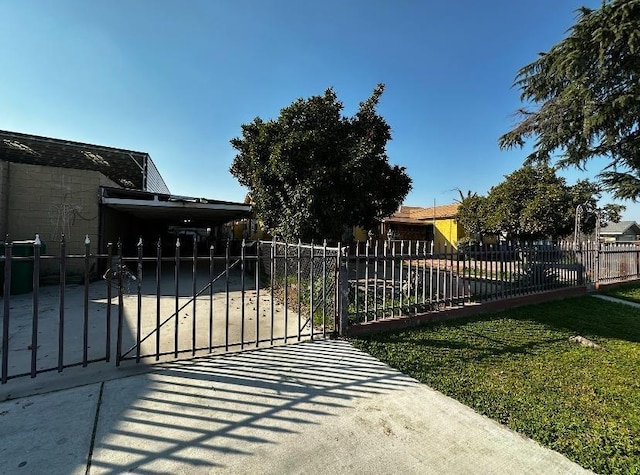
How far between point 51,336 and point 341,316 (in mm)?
4226

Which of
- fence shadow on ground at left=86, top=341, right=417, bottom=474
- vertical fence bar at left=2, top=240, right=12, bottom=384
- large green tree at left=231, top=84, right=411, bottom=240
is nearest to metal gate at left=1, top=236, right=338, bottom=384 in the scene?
vertical fence bar at left=2, top=240, right=12, bottom=384

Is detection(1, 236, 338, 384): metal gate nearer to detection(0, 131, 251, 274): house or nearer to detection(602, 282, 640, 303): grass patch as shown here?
detection(0, 131, 251, 274): house

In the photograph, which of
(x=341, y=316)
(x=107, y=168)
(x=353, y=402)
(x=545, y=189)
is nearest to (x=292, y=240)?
(x=341, y=316)

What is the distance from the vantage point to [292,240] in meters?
9.56

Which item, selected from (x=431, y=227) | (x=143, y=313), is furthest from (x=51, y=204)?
→ (x=431, y=227)

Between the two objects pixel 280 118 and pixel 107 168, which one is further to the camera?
pixel 107 168

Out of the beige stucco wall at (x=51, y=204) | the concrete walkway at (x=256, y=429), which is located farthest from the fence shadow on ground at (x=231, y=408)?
the beige stucco wall at (x=51, y=204)

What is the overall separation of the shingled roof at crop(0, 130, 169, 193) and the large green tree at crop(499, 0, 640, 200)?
1840 cm

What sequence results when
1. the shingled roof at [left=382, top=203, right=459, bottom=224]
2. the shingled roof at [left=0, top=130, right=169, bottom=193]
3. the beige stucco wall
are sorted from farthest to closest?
the shingled roof at [left=382, top=203, right=459, bottom=224]
the shingled roof at [left=0, top=130, right=169, bottom=193]
the beige stucco wall

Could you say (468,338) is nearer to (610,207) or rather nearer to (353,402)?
(353,402)

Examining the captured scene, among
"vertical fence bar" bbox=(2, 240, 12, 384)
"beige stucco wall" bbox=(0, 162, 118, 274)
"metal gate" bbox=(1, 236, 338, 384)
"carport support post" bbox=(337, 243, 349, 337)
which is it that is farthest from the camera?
"beige stucco wall" bbox=(0, 162, 118, 274)

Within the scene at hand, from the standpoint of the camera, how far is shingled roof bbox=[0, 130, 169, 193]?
12.9 m

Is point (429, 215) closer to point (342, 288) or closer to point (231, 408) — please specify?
point (342, 288)

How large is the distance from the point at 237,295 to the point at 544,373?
20.8ft
